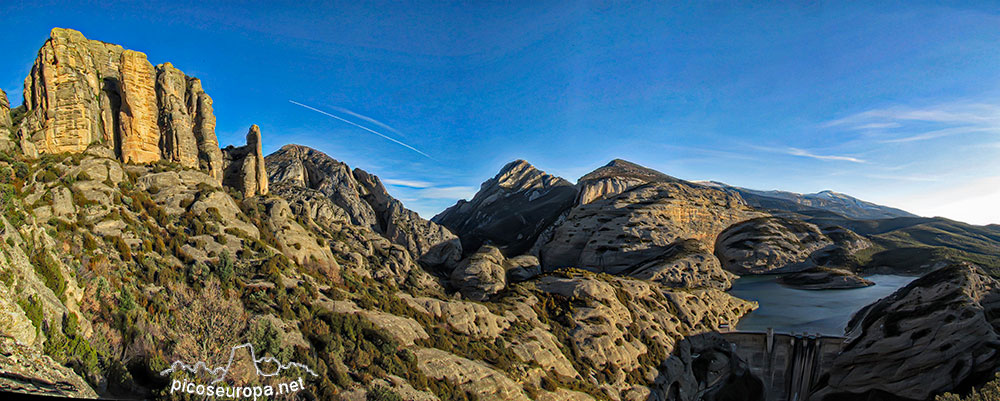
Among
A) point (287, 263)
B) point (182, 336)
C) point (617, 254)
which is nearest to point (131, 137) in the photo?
point (287, 263)

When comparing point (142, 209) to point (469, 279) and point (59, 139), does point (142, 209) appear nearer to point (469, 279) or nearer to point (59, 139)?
point (59, 139)

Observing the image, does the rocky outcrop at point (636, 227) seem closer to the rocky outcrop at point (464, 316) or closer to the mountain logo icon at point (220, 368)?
the rocky outcrop at point (464, 316)

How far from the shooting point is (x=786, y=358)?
154 feet

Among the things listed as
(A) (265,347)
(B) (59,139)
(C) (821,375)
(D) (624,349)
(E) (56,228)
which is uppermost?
(B) (59,139)

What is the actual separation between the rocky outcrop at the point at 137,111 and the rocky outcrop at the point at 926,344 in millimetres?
74739

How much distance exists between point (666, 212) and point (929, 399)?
73253mm

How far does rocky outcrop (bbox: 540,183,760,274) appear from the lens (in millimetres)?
97938

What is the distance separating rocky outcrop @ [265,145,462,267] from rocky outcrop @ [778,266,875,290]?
248 ft

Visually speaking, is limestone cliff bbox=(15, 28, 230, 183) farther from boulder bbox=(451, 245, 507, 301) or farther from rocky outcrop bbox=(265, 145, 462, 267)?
boulder bbox=(451, 245, 507, 301)

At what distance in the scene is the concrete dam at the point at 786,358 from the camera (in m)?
44.8

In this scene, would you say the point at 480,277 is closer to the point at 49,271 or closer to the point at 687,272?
the point at 687,272

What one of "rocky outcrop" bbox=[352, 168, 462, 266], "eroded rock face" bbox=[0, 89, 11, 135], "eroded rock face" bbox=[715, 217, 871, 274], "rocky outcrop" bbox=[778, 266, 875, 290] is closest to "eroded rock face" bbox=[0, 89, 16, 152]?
"eroded rock face" bbox=[0, 89, 11, 135]

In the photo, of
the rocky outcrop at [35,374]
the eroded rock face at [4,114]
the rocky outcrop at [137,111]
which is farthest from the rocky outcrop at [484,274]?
the rocky outcrop at [35,374]

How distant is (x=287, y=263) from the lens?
30.6 meters
